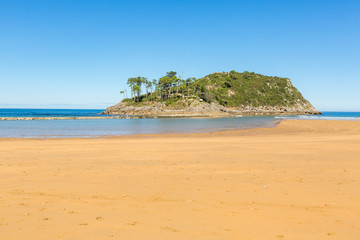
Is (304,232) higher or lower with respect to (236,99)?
lower

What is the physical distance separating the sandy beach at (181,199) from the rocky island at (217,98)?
93.4m

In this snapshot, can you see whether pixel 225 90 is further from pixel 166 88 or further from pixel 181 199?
pixel 181 199

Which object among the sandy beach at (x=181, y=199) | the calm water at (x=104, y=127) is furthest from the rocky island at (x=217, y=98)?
the sandy beach at (x=181, y=199)

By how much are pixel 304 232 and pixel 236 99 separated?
516 feet

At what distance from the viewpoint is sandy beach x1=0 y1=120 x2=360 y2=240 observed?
17.0 ft

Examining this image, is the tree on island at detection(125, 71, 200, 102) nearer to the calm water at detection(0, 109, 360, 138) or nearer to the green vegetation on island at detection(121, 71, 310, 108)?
the green vegetation on island at detection(121, 71, 310, 108)

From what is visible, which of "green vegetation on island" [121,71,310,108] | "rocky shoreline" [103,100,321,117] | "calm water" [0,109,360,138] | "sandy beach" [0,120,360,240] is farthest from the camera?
"green vegetation on island" [121,71,310,108]

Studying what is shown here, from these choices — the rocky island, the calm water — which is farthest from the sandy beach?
the rocky island

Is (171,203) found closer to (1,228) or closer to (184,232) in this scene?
(184,232)

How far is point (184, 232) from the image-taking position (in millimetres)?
5074

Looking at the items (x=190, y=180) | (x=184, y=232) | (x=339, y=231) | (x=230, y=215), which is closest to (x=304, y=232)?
(x=339, y=231)

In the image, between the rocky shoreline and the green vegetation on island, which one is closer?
the rocky shoreline

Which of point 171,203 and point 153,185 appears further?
point 153,185

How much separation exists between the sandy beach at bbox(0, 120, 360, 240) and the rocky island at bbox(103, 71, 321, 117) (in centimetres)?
9340
